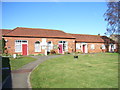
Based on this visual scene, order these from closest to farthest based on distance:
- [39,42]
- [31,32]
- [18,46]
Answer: [18,46], [39,42], [31,32]

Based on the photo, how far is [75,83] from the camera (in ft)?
23.3

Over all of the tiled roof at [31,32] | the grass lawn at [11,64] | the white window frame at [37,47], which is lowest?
the grass lawn at [11,64]

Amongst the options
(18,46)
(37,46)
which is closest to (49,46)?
(37,46)

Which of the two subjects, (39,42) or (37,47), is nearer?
(37,47)

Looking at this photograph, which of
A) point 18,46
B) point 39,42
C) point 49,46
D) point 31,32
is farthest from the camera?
point 31,32

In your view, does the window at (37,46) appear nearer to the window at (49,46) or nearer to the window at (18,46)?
the window at (49,46)

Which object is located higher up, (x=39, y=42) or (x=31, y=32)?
(x=31, y=32)

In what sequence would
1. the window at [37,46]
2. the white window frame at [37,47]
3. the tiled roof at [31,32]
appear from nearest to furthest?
1. the tiled roof at [31,32]
2. the white window frame at [37,47]
3. the window at [37,46]

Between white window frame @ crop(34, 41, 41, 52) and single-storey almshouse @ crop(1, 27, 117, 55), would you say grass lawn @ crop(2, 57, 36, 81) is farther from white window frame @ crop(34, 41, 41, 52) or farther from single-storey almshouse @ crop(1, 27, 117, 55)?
white window frame @ crop(34, 41, 41, 52)

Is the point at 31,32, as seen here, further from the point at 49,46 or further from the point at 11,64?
the point at 11,64

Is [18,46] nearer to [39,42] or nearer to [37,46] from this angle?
[37,46]

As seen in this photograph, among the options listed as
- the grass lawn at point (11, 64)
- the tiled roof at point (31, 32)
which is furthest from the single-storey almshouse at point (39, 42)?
the grass lawn at point (11, 64)

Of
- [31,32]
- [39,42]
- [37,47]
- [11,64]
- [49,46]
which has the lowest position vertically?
[11,64]

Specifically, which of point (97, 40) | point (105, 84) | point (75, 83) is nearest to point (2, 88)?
point (75, 83)
